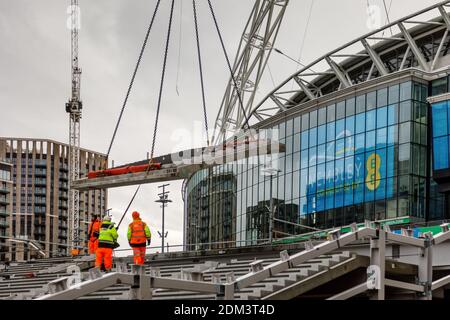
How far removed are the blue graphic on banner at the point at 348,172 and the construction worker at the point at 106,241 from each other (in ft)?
119

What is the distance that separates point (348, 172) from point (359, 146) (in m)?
2.12

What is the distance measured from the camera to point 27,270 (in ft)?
121

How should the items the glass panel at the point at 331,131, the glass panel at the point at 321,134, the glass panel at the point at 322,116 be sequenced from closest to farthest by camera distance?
the glass panel at the point at 331,131 < the glass panel at the point at 321,134 < the glass panel at the point at 322,116

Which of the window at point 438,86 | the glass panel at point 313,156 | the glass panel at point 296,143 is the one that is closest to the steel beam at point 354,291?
the window at point 438,86

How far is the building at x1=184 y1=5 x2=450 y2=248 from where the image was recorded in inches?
2308

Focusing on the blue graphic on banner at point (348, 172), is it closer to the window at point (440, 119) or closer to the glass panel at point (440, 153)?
the glass panel at point (440, 153)

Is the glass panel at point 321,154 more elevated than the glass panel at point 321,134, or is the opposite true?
the glass panel at point 321,134

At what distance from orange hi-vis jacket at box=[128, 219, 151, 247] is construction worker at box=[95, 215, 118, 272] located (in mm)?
597

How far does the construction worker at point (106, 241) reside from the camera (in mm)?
25328

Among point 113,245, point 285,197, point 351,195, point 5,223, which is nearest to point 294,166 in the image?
point 285,197

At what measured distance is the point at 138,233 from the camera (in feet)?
85.3

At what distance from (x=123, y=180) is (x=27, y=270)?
10256mm

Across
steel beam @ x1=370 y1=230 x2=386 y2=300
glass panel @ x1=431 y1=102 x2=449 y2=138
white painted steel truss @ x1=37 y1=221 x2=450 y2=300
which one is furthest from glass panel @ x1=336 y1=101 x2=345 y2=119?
steel beam @ x1=370 y1=230 x2=386 y2=300

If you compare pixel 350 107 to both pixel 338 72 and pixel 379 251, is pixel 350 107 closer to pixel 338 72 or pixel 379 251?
pixel 338 72
